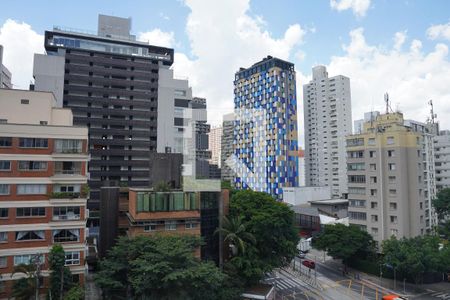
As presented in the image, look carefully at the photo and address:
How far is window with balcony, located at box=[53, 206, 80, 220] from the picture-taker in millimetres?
26531

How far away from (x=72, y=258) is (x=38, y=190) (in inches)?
249

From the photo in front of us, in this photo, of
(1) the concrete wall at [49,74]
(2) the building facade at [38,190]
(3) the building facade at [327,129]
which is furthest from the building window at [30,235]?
(3) the building facade at [327,129]

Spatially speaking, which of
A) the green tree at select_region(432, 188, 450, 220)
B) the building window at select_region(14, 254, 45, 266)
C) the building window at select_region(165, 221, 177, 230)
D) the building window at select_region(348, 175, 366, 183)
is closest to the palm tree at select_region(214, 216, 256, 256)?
the building window at select_region(165, 221, 177, 230)

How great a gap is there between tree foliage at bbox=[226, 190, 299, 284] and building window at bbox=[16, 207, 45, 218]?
54.9 feet

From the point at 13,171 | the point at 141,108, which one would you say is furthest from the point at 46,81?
the point at 13,171

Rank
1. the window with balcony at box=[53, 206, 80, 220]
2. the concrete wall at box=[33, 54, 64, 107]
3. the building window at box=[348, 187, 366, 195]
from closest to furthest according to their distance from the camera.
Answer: the window with balcony at box=[53, 206, 80, 220] → the building window at box=[348, 187, 366, 195] → the concrete wall at box=[33, 54, 64, 107]

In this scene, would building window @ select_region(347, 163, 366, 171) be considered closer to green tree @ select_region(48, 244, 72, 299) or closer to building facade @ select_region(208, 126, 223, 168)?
building facade @ select_region(208, 126, 223, 168)

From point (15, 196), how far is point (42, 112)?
312 inches

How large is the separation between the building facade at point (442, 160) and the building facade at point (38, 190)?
234ft

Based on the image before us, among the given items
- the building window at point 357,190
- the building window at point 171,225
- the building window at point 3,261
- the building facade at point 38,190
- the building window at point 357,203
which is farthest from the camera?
the building window at point 357,190

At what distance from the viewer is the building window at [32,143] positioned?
26.3m

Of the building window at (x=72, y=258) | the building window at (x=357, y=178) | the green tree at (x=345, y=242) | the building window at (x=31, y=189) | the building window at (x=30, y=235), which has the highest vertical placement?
the building window at (x=357, y=178)

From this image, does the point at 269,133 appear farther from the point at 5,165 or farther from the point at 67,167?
the point at 5,165

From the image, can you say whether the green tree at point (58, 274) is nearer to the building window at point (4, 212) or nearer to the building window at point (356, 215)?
the building window at point (4, 212)
